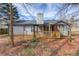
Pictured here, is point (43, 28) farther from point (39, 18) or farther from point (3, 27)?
point (3, 27)

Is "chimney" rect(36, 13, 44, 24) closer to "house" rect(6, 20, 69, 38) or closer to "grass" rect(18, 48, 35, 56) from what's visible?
"house" rect(6, 20, 69, 38)

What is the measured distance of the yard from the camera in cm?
202

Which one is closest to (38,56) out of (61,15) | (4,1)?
(61,15)

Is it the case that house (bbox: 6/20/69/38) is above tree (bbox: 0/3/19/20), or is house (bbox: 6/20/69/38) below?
below

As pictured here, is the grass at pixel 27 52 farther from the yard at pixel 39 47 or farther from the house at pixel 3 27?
the house at pixel 3 27

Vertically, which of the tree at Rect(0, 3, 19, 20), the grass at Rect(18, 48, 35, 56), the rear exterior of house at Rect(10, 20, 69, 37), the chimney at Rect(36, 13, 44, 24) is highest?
the tree at Rect(0, 3, 19, 20)

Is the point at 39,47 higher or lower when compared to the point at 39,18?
lower

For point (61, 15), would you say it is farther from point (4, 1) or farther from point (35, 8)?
point (4, 1)

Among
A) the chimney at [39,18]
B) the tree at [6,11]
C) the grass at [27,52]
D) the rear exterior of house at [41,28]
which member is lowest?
the grass at [27,52]

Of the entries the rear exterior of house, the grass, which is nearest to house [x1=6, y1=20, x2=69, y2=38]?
the rear exterior of house

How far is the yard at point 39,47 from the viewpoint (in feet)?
6.64

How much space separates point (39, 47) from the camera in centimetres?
204

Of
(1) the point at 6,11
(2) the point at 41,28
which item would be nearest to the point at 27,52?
(2) the point at 41,28

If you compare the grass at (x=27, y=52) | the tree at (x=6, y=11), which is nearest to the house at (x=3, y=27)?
the tree at (x=6, y=11)
